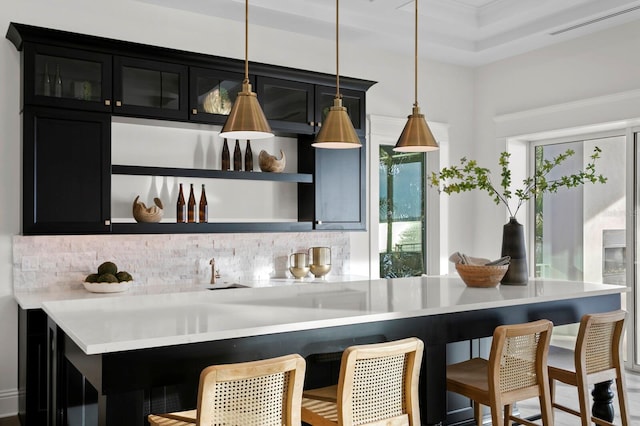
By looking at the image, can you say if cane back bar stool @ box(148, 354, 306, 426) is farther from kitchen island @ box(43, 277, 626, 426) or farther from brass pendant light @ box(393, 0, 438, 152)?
brass pendant light @ box(393, 0, 438, 152)

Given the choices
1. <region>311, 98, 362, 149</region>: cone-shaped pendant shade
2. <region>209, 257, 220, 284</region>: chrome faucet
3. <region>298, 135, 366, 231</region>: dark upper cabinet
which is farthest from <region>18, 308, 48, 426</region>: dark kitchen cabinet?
<region>298, 135, 366, 231</region>: dark upper cabinet

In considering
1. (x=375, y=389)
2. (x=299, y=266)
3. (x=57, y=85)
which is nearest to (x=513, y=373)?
(x=375, y=389)

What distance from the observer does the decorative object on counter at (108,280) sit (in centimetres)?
388

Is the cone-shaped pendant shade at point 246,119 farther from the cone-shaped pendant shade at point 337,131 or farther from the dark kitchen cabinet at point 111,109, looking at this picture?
the dark kitchen cabinet at point 111,109

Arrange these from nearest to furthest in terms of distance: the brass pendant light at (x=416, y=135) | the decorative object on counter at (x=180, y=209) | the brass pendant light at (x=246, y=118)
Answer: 1. the brass pendant light at (x=246, y=118)
2. the brass pendant light at (x=416, y=135)
3. the decorative object on counter at (x=180, y=209)

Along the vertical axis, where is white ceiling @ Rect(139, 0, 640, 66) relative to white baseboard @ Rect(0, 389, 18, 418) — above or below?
above

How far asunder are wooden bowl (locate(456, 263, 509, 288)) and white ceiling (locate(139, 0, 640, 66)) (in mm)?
2475

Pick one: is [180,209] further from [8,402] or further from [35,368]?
[8,402]

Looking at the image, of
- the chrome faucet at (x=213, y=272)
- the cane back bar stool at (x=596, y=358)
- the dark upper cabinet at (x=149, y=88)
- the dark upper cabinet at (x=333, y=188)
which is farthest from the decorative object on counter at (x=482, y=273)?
the dark upper cabinet at (x=149, y=88)

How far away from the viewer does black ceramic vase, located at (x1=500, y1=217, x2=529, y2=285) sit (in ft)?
11.4

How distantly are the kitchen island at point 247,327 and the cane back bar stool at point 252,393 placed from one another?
20cm

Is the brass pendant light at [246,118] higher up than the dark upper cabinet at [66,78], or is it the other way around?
the dark upper cabinet at [66,78]

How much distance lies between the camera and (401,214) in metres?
5.88

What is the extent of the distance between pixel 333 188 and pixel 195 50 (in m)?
1.53
